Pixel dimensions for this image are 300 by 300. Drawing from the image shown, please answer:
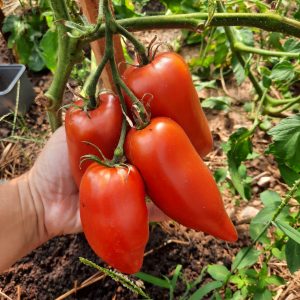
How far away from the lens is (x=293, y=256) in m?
0.94

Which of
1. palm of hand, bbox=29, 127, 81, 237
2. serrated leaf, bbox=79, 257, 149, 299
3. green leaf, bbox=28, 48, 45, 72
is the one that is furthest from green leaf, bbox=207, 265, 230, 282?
green leaf, bbox=28, 48, 45, 72

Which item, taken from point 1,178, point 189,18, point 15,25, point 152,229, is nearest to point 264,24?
point 189,18

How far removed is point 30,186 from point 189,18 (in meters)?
0.68

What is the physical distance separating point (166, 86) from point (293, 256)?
0.48 meters

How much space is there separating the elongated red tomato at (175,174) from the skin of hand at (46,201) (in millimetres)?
343

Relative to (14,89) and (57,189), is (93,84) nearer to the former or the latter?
(57,189)

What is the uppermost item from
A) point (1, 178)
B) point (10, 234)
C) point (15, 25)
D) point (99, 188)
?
point (99, 188)

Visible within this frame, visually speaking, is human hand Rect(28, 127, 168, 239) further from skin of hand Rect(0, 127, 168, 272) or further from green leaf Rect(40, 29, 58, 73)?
green leaf Rect(40, 29, 58, 73)

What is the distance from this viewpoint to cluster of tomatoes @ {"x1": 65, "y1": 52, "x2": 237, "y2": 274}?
2.42 ft

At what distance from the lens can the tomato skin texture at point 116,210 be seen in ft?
2.40

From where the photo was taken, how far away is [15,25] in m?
1.83

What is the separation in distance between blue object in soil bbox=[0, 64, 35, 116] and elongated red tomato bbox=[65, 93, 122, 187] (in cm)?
95

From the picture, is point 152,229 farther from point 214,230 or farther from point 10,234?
point 214,230

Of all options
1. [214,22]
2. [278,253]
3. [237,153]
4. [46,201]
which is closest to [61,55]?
[214,22]
